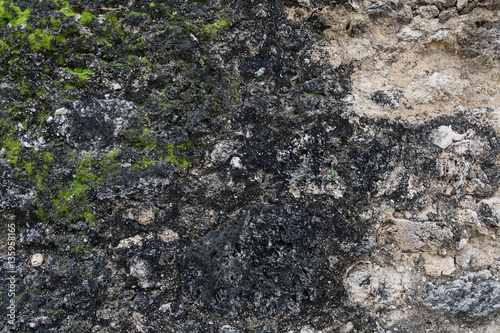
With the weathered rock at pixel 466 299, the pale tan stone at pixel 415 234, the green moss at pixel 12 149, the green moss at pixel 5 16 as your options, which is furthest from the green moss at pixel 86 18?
the weathered rock at pixel 466 299

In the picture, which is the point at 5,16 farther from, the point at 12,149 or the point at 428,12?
the point at 428,12

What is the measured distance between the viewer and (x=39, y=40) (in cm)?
237

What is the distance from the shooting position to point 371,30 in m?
2.55

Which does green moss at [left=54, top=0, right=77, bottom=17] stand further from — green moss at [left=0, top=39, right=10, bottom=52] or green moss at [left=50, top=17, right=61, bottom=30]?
green moss at [left=0, top=39, right=10, bottom=52]

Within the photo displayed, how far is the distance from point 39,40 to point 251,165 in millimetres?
1633

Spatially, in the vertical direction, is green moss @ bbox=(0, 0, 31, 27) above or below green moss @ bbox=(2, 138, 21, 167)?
above

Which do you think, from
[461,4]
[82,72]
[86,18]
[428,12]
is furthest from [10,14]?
[461,4]

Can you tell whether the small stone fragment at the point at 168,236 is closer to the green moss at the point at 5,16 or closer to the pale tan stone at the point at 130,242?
the pale tan stone at the point at 130,242

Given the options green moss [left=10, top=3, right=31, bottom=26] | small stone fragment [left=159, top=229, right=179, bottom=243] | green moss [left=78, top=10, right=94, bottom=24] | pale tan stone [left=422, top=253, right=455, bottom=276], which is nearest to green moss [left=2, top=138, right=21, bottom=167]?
green moss [left=10, top=3, right=31, bottom=26]

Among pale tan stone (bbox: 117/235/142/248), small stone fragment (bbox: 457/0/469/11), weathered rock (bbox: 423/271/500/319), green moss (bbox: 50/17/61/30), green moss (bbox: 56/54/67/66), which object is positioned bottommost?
weathered rock (bbox: 423/271/500/319)

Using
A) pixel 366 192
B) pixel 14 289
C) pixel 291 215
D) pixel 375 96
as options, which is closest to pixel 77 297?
pixel 14 289

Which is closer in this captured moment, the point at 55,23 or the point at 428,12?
the point at 55,23

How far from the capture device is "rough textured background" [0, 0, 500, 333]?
2350mm

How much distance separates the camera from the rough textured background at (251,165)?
2.35 metres
